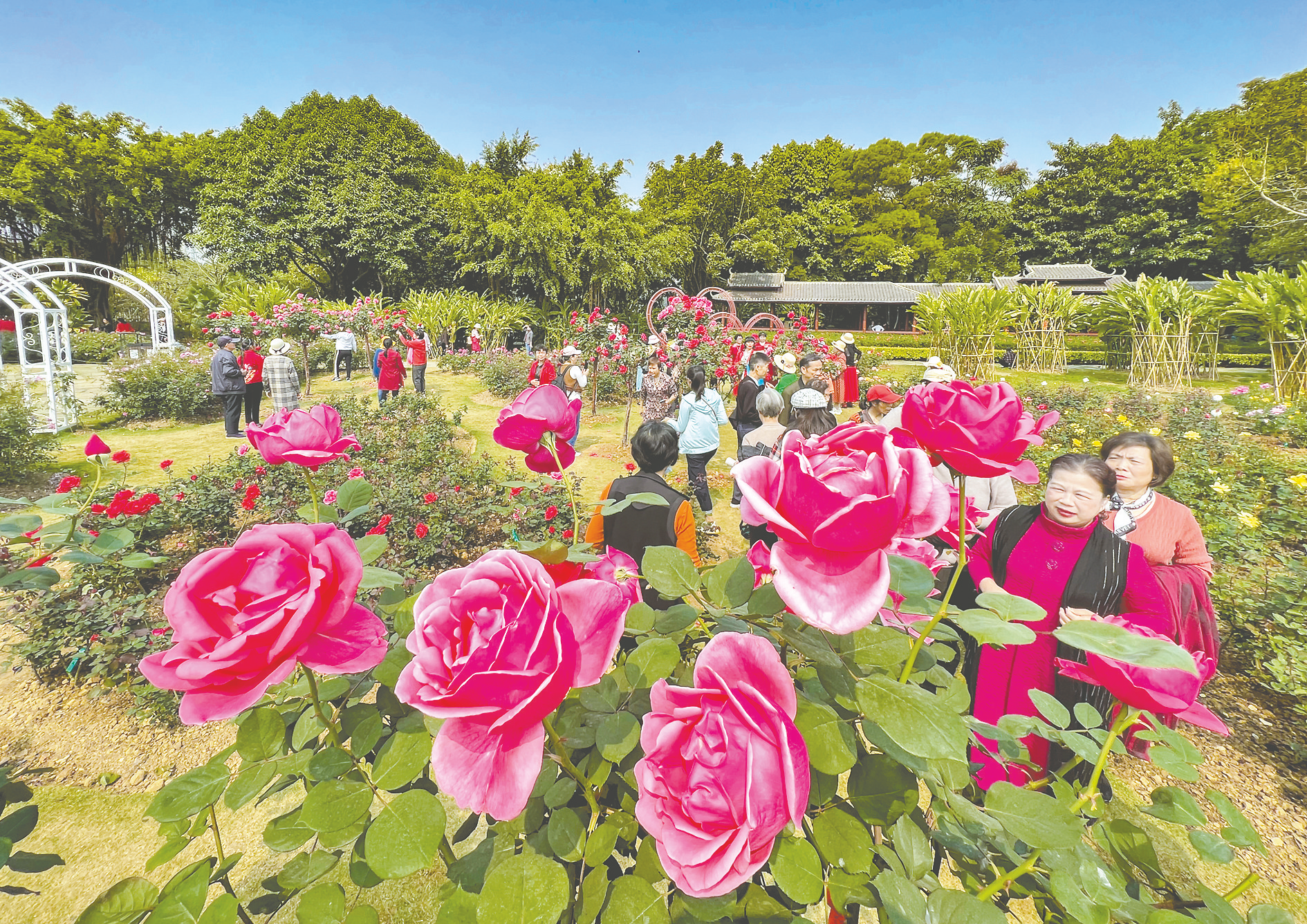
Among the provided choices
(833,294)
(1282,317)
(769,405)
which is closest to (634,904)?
(769,405)

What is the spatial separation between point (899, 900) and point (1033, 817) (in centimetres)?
18

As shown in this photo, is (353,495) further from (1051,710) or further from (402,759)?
(1051,710)

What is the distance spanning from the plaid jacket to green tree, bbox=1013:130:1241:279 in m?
41.2

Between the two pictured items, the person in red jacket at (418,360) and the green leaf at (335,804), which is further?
the person in red jacket at (418,360)

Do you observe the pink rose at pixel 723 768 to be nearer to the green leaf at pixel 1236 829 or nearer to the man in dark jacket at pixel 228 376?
the green leaf at pixel 1236 829

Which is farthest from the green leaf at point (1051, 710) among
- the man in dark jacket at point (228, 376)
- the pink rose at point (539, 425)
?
the man in dark jacket at point (228, 376)

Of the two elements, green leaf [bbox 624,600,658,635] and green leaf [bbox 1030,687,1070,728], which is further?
green leaf [bbox 1030,687,1070,728]

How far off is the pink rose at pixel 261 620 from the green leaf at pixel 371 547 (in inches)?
8.0

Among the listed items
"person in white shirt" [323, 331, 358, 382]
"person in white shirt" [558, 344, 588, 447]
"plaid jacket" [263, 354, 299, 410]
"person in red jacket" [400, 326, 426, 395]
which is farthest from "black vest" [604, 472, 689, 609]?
"person in white shirt" [323, 331, 358, 382]

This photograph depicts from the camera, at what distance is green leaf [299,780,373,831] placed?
0.52 meters

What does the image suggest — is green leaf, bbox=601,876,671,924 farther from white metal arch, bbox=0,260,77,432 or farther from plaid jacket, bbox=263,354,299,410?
white metal arch, bbox=0,260,77,432

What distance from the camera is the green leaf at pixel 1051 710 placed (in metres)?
0.77

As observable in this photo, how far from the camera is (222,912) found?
491 millimetres

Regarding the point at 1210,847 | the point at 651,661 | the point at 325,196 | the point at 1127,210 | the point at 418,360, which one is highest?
the point at 1127,210
